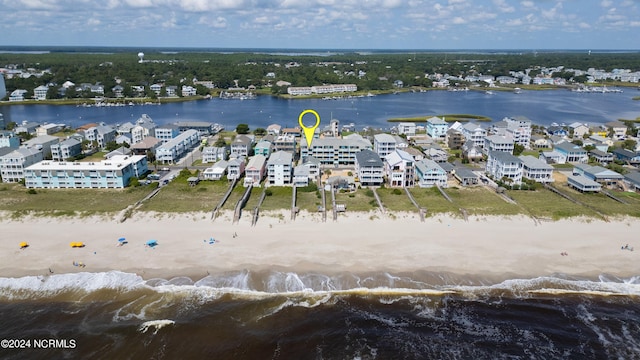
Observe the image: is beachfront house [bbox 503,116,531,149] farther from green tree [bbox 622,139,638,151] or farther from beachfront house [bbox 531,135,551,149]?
green tree [bbox 622,139,638,151]

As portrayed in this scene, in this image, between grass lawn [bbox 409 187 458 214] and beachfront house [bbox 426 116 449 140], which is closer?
Answer: grass lawn [bbox 409 187 458 214]

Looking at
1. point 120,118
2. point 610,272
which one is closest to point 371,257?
point 610,272

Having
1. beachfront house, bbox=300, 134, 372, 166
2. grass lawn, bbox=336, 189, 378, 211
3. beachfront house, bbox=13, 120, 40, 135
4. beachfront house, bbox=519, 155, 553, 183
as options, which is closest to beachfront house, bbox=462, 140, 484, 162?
beachfront house, bbox=519, 155, 553, 183

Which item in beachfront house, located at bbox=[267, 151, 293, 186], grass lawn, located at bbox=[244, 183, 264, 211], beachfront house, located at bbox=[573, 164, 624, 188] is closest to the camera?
grass lawn, located at bbox=[244, 183, 264, 211]

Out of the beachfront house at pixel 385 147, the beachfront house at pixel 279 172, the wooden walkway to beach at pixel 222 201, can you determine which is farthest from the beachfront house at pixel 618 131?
the wooden walkway to beach at pixel 222 201

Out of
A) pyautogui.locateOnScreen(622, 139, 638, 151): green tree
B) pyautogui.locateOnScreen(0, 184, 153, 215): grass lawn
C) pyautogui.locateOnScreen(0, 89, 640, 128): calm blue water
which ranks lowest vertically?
pyautogui.locateOnScreen(0, 184, 153, 215): grass lawn

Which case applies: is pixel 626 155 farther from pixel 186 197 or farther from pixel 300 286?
pixel 186 197

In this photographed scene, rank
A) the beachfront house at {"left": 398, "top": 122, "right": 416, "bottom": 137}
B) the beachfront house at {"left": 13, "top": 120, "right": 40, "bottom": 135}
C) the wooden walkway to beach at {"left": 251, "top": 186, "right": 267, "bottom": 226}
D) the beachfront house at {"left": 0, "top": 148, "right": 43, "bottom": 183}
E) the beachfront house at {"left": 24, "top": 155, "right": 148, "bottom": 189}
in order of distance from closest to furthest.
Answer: the wooden walkway to beach at {"left": 251, "top": 186, "right": 267, "bottom": 226}, the beachfront house at {"left": 24, "top": 155, "right": 148, "bottom": 189}, the beachfront house at {"left": 0, "top": 148, "right": 43, "bottom": 183}, the beachfront house at {"left": 13, "top": 120, "right": 40, "bottom": 135}, the beachfront house at {"left": 398, "top": 122, "right": 416, "bottom": 137}
